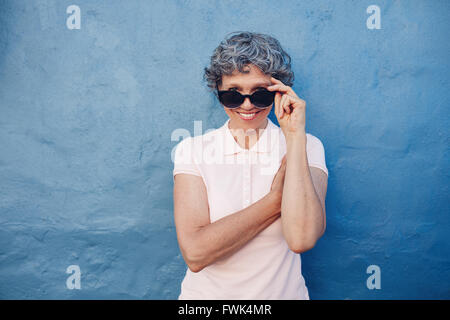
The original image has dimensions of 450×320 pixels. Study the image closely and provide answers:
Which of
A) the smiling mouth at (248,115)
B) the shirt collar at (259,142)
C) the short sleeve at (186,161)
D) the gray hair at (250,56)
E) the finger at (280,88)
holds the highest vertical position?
the gray hair at (250,56)

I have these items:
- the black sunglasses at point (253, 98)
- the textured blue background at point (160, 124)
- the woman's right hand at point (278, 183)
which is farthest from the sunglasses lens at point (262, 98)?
the textured blue background at point (160, 124)

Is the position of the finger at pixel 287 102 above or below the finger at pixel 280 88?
below

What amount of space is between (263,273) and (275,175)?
51 centimetres

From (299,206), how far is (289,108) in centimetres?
50

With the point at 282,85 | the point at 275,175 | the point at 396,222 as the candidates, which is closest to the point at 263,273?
the point at 275,175

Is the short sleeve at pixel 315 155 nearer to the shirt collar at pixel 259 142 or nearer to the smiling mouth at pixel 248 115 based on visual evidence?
the shirt collar at pixel 259 142

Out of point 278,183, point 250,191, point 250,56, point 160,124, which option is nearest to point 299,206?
point 278,183

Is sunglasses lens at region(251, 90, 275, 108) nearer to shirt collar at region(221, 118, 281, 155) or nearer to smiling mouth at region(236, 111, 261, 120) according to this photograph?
smiling mouth at region(236, 111, 261, 120)

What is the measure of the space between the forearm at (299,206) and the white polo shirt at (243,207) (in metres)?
0.16

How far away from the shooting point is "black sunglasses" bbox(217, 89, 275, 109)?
1.58 m

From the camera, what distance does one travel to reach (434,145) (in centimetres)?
224

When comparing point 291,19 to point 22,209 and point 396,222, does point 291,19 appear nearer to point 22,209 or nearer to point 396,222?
point 396,222

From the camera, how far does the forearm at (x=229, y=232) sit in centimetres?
145

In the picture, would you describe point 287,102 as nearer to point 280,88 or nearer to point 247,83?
point 280,88
